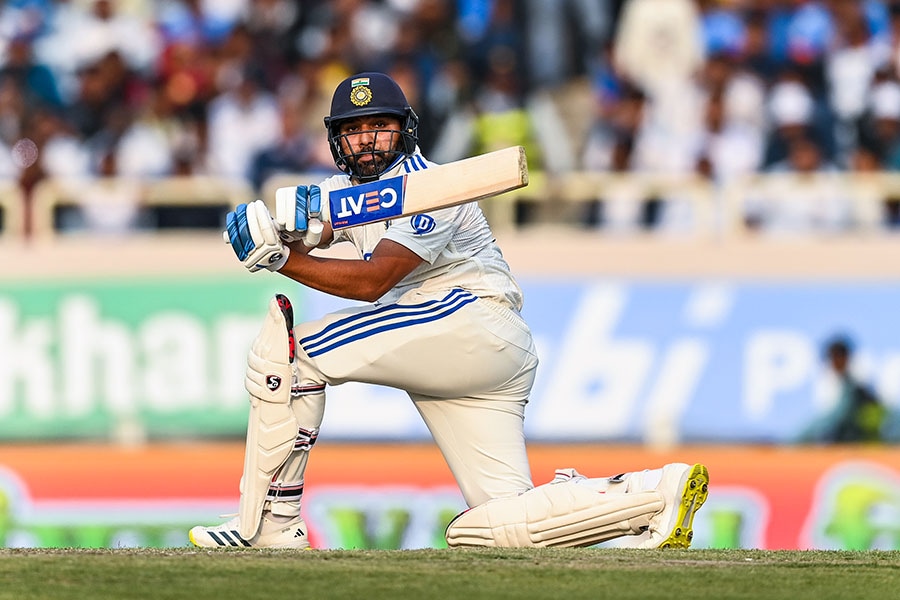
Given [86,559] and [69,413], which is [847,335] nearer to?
[69,413]

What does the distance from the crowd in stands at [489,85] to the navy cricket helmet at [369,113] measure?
502cm

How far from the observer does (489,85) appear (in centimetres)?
1125

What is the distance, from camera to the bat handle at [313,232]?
216 inches

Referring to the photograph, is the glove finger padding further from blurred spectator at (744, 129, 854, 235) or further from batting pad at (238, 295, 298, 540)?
blurred spectator at (744, 129, 854, 235)

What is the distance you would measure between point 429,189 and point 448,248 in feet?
1.26

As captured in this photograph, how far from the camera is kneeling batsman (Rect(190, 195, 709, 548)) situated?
18.3 feet

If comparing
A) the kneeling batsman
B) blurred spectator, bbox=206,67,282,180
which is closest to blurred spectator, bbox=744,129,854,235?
blurred spectator, bbox=206,67,282,180

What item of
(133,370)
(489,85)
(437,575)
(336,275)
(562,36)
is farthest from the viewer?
(562,36)

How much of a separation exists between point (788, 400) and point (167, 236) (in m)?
4.26

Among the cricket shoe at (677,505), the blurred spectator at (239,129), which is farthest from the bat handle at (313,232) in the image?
the blurred spectator at (239,129)

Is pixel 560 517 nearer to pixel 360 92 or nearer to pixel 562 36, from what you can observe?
pixel 360 92

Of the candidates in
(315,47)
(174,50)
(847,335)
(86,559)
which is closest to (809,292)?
(847,335)

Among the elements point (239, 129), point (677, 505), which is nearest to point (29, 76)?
point (239, 129)

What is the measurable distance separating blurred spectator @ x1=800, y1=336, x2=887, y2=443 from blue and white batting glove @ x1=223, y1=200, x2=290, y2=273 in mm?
6167
